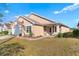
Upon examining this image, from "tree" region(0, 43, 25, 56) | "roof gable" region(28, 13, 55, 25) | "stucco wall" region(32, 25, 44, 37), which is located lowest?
"tree" region(0, 43, 25, 56)

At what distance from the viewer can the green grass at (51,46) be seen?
2.13 m

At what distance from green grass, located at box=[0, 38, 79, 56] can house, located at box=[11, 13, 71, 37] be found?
0.20 feet

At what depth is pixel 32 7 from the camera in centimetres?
213

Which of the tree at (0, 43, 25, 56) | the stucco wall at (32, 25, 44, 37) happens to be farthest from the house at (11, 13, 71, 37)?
the tree at (0, 43, 25, 56)

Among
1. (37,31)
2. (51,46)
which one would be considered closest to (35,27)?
(37,31)

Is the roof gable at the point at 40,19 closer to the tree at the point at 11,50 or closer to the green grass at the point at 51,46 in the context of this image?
the green grass at the point at 51,46

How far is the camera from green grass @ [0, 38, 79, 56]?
213 centimetres

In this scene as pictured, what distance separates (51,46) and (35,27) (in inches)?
8.4

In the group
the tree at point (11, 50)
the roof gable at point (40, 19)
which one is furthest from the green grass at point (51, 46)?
the roof gable at point (40, 19)

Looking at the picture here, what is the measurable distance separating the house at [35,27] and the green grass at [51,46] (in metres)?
0.06

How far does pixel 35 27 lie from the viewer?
218cm

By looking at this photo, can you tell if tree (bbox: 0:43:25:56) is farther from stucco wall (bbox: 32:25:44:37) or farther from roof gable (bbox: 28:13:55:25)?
roof gable (bbox: 28:13:55:25)

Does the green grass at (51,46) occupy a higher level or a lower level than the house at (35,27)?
lower

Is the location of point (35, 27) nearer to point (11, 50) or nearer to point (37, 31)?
point (37, 31)
